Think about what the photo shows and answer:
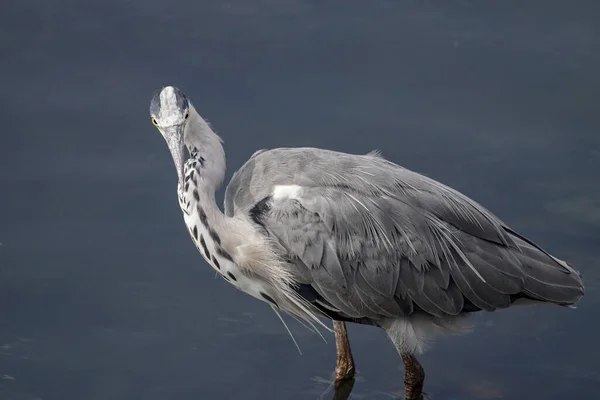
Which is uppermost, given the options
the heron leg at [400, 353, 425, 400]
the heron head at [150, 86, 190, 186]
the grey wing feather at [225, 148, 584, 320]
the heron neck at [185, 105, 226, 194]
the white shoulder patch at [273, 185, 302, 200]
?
the heron head at [150, 86, 190, 186]

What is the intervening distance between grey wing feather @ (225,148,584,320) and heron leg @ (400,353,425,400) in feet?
0.97

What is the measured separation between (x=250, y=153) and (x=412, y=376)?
2485mm

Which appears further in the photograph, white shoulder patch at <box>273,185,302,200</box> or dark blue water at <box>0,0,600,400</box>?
dark blue water at <box>0,0,600,400</box>

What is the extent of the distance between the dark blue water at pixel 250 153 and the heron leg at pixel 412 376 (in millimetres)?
213

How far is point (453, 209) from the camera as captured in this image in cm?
620

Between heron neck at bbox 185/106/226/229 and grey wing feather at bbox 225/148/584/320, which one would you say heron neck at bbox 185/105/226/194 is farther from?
grey wing feather at bbox 225/148/584/320

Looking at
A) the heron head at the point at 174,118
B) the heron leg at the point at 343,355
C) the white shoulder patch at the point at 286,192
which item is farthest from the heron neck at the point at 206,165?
the heron leg at the point at 343,355

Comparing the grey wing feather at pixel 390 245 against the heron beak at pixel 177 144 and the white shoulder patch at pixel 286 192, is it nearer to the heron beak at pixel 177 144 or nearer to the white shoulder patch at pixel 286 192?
the white shoulder patch at pixel 286 192

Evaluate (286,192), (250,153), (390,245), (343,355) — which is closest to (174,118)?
(286,192)

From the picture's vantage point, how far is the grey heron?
235 inches

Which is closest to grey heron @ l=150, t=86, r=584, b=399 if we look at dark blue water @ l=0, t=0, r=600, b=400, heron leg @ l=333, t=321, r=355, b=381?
heron leg @ l=333, t=321, r=355, b=381

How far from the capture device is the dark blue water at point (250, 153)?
6547 mm

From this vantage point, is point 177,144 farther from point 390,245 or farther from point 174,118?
point 390,245

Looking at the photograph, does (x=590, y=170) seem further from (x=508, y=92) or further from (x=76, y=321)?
(x=76, y=321)
